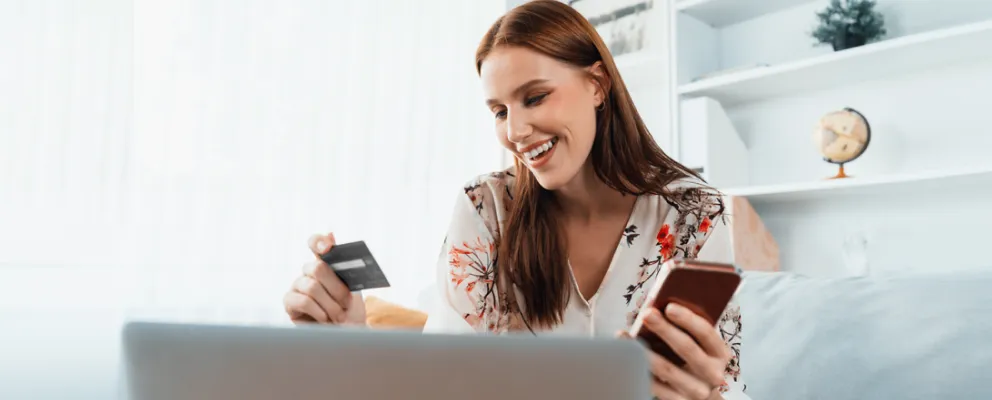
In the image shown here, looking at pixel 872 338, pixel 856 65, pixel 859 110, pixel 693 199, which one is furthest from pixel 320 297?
pixel 859 110

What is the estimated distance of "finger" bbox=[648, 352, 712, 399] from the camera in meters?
0.78

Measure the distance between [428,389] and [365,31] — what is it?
2482 mm

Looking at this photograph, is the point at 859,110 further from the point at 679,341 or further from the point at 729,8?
the point at 679,341

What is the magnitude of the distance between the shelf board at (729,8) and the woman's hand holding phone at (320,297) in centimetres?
177

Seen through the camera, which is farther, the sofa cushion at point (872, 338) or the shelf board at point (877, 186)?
the shelf board at point (877, 186)

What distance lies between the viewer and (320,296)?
1094mm

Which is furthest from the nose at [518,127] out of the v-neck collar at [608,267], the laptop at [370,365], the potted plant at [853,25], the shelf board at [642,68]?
the shelf board at [642,68]

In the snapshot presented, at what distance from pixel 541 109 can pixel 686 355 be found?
58cm

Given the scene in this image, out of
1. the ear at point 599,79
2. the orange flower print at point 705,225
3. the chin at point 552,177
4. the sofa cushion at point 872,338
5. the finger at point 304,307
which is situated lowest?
the sofa cushion at point 872,338

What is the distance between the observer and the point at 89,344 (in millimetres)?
1851

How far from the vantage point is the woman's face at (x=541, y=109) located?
48.7 inches

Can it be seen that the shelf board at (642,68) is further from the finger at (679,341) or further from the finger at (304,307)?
the finger at (679,341)

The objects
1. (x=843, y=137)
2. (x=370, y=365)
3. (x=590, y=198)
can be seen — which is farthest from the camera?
(x=843, y=137)

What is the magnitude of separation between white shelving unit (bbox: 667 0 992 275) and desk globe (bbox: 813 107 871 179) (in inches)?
3.8
